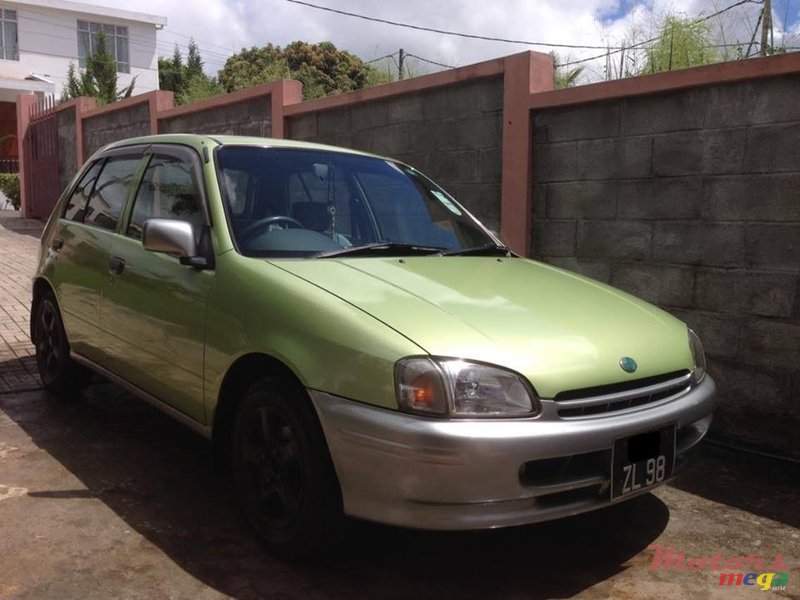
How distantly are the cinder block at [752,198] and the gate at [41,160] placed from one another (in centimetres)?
1362

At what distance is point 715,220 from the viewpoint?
14.7ft

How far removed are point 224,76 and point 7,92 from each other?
13.6 metres

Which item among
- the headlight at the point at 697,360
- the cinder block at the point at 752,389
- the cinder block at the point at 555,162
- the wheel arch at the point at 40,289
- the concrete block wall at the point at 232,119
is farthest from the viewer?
the concrete block wall at the point at 232,119

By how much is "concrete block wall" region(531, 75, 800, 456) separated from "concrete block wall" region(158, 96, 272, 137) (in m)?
4.27

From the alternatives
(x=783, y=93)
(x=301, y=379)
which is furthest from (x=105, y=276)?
(x=783, y=93)

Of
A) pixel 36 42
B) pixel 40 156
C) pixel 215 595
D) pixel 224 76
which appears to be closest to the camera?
pixel 215 595

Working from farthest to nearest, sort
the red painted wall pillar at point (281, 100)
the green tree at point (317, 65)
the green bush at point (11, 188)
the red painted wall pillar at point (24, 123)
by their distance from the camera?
the green tree at point (317, 65), the green bush at point (11, 188), the red painted wall pillar at point (24, 123), the red painted wall pillar at point (281, 100)

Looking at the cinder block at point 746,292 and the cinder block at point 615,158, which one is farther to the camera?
the cinder block at point 615,158

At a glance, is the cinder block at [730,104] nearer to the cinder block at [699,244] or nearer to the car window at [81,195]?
the cinder block at [699,244]

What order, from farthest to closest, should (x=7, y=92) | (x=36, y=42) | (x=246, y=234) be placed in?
(x=36, y=42) → (x=7, y=92) → (x=246, y=234)

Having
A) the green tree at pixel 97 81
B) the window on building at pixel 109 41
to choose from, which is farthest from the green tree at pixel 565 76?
the window on building at pixel 109 41

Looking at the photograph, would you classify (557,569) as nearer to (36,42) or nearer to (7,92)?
(7,92)

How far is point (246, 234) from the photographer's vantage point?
332cm

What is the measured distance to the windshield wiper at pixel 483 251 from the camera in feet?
12.0
